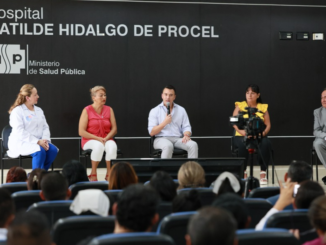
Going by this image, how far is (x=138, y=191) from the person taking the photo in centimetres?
197

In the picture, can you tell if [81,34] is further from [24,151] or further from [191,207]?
[191,207]

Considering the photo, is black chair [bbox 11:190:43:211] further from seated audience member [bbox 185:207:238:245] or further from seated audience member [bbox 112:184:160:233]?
seated audience member [bbox 185:207:238:245]

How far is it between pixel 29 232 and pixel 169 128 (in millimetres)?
5020

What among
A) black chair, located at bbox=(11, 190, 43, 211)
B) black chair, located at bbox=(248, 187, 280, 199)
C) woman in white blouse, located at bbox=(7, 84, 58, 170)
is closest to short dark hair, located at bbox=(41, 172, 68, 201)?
black chair, located at bbox=(11, 190, 43, 211)

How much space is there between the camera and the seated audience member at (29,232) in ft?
4.97

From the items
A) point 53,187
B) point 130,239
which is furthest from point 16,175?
point 130,239

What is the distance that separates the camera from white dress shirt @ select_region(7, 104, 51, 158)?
591cm

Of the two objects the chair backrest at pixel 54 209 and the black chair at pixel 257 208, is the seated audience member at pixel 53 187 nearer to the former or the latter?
the chair backrest at pixel 54 209

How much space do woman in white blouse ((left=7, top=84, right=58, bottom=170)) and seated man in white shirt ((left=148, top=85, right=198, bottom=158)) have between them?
1.31m

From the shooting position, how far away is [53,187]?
2.85 m

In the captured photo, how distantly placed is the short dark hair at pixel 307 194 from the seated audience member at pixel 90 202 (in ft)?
3.16

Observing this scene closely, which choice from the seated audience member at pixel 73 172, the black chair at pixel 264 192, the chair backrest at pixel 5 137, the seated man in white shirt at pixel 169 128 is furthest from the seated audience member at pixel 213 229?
the chair backrest at pixel 5 137

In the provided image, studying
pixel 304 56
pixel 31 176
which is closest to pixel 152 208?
pixel 31 176

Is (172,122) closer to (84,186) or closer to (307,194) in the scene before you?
(84,186)
